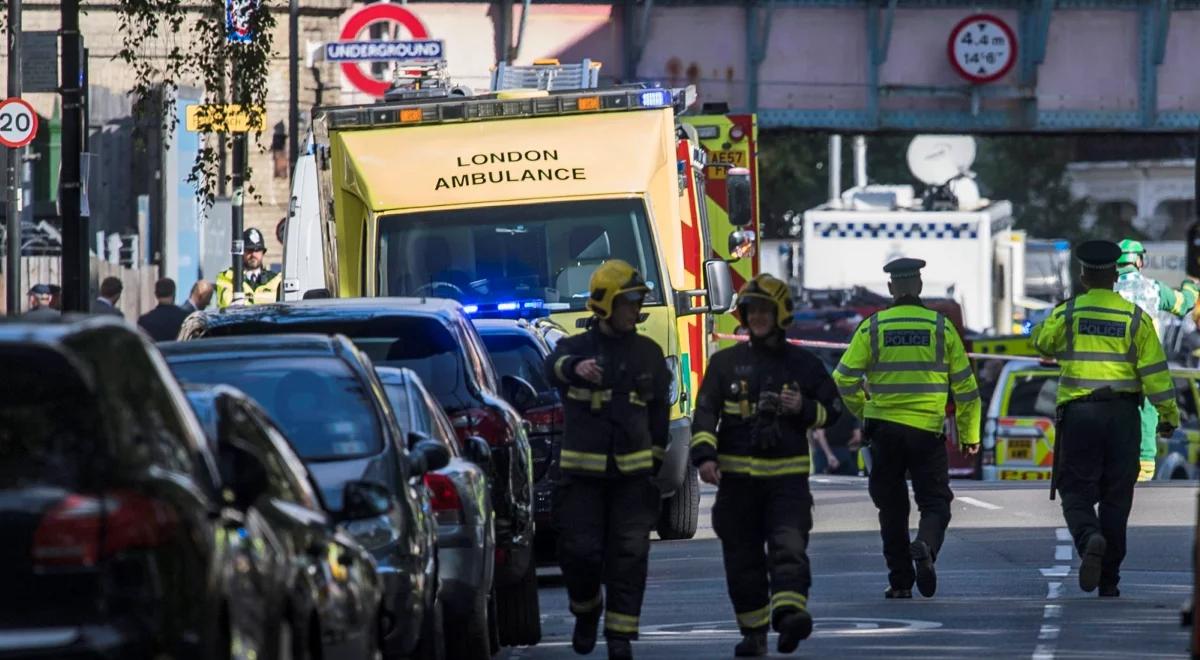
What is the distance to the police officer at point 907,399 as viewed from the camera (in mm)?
14867

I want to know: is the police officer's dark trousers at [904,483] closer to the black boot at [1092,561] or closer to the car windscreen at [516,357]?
the black boot at [1092,561]

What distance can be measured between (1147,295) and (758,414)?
9.92 m

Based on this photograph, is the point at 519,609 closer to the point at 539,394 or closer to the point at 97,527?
the point at 539,394

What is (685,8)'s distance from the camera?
36.9 metres

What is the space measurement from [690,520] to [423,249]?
8.33 ft

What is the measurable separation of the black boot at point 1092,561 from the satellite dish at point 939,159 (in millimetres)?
36318

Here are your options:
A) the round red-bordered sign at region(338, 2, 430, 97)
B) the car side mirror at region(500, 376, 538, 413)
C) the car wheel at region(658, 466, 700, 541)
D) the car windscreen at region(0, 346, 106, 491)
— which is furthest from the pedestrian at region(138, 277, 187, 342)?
the car windscreen at region(0, 346, 106, 491)

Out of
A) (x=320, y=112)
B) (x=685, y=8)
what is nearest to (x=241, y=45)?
(x=320, y=112)

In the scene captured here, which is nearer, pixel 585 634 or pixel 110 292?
pixel 585 634

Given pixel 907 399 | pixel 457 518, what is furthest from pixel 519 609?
pixel 907 399

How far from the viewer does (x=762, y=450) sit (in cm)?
1224

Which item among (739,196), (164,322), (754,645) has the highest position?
(739,196)

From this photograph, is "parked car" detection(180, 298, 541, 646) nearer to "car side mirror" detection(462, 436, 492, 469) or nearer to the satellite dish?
"car side mirror" detection(462, 436, 492, 469)

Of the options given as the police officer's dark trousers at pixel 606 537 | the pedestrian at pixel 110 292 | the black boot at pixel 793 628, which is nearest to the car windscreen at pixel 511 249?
the pedestrian at pixel 110 292
